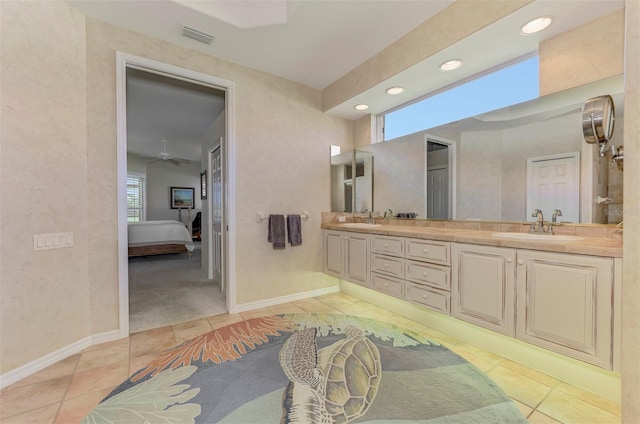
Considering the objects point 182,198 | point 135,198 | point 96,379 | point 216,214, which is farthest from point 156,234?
point 96,379

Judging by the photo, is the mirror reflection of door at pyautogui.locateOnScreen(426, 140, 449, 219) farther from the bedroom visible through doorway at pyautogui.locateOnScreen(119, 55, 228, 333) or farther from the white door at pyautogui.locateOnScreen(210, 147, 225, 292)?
the white door at pyautogui.locateOnScreen(210, 147, 225, 292)

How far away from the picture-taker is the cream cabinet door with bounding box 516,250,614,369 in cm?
143

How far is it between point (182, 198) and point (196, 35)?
786 centimetres

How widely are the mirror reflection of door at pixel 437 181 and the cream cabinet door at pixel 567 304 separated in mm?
1091

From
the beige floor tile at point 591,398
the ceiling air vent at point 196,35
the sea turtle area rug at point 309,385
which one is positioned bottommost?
the beige floor tile at point 591,398

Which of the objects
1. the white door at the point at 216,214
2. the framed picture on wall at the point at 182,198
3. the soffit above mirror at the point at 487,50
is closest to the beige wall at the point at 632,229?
the soffit above mirror at the point at 487,50

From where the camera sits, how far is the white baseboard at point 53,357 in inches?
69.6

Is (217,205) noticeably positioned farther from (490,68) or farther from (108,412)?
(490,68)

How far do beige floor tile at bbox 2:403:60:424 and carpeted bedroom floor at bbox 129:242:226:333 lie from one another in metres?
1.00

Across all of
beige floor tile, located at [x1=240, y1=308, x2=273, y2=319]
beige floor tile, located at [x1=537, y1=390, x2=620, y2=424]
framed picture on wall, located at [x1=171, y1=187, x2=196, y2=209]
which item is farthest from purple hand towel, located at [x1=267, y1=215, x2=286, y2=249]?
framed picture on wall, located at [x1=171, y1=187, x2=196, y2=209]

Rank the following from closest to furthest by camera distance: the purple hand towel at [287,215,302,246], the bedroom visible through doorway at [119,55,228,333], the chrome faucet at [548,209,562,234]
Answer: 1. the chrome faucet at [548,209,562,234]
2. the bedroom visible through doorway at [119,55,228,333]
3. the purple hand towel at [287,215,302,246]

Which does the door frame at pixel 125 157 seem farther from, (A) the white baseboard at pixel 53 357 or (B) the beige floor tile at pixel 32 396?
(B) the beige floor tile at pixel 32 396

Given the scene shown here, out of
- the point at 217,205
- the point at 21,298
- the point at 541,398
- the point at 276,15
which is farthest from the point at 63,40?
the point at 541,398

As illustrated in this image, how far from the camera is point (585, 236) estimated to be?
6.18 ft
